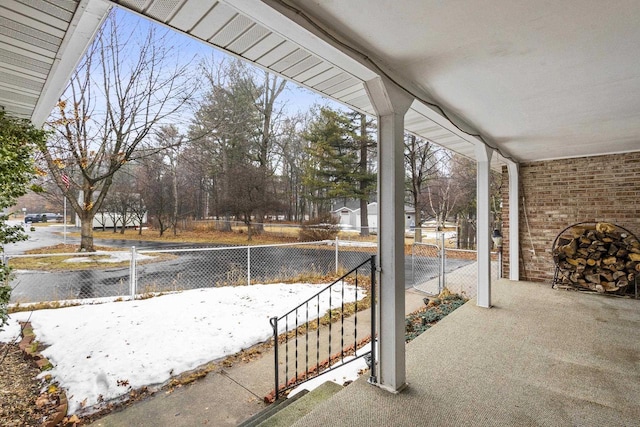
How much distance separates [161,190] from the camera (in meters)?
14.5

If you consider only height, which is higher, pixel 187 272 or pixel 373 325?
pixel 373 325

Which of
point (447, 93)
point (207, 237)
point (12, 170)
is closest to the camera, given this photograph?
point (12, 170)

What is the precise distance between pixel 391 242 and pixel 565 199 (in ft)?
14.9

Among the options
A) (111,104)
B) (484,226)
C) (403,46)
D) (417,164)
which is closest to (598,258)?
(484,226)

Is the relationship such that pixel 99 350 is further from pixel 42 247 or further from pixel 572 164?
pixel 42 247

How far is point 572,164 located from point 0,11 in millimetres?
6580

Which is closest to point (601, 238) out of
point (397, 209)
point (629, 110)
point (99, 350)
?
point (629, 110)

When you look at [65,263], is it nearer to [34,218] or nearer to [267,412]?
[34,218]

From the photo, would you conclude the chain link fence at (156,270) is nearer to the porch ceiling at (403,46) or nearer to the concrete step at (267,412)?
the concrete step at (267,412)

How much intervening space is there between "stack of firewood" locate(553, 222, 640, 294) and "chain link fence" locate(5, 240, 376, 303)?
4.42m

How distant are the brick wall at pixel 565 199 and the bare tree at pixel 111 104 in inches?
362

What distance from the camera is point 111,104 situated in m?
8.57

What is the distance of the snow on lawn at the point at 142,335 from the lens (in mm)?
2951

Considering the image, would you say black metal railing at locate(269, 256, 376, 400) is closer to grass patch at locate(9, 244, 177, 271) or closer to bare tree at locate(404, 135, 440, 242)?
grass patch at locate(9, 244, 177, 271)
